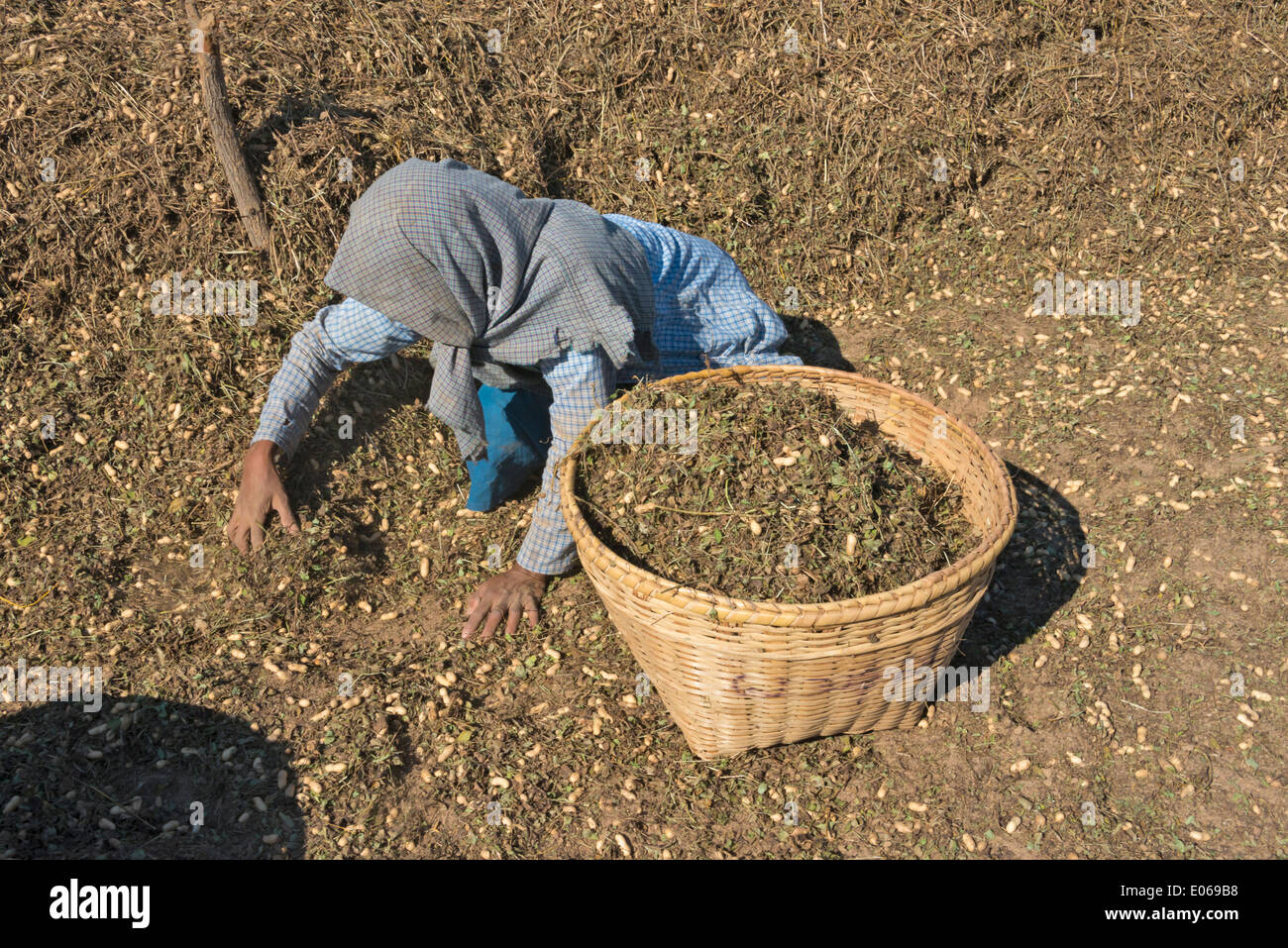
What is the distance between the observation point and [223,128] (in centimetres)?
410

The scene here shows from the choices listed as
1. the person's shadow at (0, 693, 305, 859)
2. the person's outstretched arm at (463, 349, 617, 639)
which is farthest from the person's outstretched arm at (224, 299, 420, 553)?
the person's shadow at (0, 693, 305, 859)

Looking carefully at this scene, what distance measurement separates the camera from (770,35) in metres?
5.93

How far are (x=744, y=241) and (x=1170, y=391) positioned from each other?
7.79ft

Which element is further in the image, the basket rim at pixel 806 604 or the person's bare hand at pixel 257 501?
the person's bare hand at pixel 257 501

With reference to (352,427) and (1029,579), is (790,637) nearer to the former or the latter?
(1029,579)

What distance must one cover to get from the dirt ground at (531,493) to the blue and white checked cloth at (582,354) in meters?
0.43

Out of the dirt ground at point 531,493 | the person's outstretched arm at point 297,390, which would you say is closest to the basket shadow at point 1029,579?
the dirt ground at point 531,493

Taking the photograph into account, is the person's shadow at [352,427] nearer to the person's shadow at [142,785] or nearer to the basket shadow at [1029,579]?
the person's shadow at [142,785]

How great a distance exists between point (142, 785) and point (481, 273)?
2.05 meters

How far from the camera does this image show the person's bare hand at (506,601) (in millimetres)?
3738

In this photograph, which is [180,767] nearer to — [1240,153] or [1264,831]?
[1264,831]

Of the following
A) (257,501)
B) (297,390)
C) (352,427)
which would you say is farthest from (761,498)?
(352,427)

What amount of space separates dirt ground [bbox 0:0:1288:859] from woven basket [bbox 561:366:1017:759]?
29 centimetres

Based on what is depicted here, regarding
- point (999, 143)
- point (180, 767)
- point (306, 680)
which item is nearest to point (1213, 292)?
point (999, 143)
